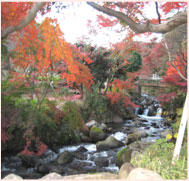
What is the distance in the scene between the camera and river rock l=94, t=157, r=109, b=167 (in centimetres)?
480

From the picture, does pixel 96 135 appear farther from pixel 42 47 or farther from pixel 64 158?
pixel 42 47

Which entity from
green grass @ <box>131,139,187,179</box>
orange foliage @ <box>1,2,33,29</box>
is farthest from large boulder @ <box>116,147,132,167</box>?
orange foliage @ <box>1,2,33,29</box>

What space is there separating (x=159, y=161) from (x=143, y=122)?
6861 mm

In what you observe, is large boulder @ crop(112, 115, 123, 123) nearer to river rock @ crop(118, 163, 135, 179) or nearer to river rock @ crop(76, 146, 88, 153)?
river rock @ crop(76, 146, 88, 153)

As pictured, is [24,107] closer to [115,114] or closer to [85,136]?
[85,136]

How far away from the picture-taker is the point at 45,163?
15.5ft

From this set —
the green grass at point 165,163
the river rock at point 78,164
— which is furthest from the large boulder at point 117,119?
the green grass at point 165,163

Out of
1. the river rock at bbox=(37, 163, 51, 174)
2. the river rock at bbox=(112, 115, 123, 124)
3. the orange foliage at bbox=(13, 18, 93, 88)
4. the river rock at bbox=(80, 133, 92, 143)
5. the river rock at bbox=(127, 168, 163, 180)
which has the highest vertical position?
the orange foliage at bbox=(13, 18, 93, 88)

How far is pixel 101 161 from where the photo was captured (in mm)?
4883

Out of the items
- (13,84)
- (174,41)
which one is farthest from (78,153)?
(174,41)

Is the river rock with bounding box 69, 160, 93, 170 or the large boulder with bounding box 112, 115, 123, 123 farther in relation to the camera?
the large boulder with bounding box 112, 115, 123, 123

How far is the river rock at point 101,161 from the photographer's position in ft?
15.8

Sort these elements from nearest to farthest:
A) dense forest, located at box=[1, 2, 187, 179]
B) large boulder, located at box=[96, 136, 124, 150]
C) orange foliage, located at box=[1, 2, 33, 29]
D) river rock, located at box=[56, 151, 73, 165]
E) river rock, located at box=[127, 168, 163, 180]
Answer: river rock, located at box=[127, 168, 163, 180] < orange foliage, located at box=[1, 2, 33, 29] < dense forest, located at box=[1, 2, 187, 179] < river rock, located at box=[56, 151, 73, 165] < large boulder, located at box=[96, 136, 124, 150]

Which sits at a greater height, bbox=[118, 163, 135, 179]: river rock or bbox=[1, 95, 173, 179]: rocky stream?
bbox=[118, 163, 135, 179]: river rock
